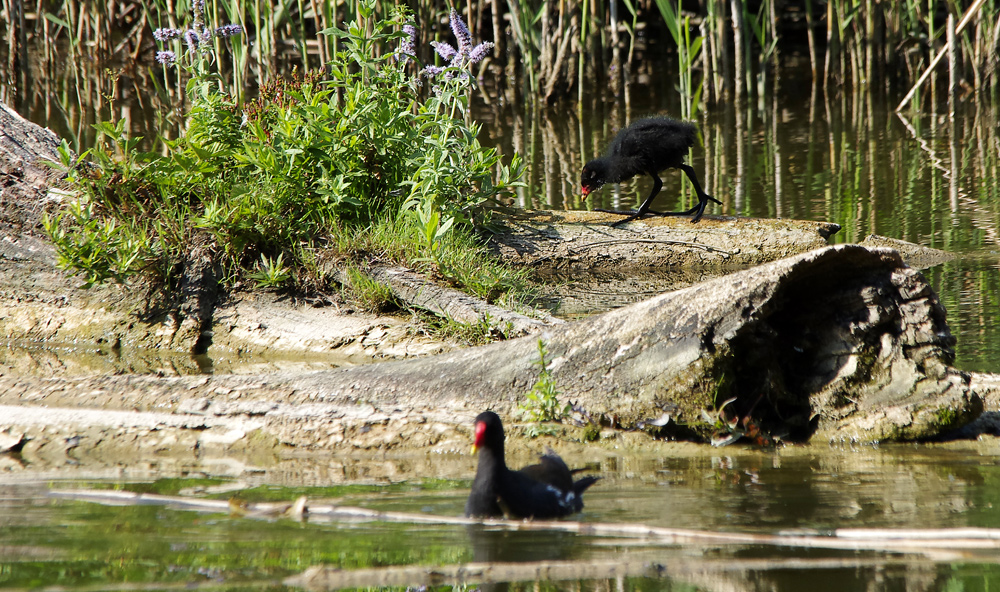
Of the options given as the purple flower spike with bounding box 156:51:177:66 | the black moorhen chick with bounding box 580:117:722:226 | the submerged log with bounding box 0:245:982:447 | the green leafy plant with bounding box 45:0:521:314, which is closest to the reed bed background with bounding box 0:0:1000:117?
the black moorhen chick with bounding box 580:117:722:226

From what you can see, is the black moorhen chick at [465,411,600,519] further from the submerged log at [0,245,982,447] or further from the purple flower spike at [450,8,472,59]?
the purple flower spike at [450,8,472,59]

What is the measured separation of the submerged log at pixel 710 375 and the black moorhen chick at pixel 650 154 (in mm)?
3031

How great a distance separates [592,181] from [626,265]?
0.99 meters

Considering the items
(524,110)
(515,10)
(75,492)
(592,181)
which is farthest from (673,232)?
(524,110)

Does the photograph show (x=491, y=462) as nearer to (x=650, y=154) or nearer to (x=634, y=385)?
(x=634, y=385)

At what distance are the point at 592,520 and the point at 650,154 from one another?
445 cm

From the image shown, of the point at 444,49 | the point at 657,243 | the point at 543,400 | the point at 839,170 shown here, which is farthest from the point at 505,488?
the point at 839,170

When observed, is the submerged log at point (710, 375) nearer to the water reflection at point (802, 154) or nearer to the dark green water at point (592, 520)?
the dark green water at point (592, 520)

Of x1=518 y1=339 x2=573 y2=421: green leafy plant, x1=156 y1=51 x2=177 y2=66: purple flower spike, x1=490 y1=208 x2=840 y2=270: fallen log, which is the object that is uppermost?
x1=156 y1=51 x2=177 y2=66: purple flower spike

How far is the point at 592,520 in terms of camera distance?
2836mm

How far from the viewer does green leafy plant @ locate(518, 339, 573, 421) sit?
3576 millimetres

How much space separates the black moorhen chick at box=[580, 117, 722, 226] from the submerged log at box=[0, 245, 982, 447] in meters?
3.03

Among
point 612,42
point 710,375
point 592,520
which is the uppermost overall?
point 612,42

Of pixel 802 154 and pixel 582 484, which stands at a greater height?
pixel 802 154
